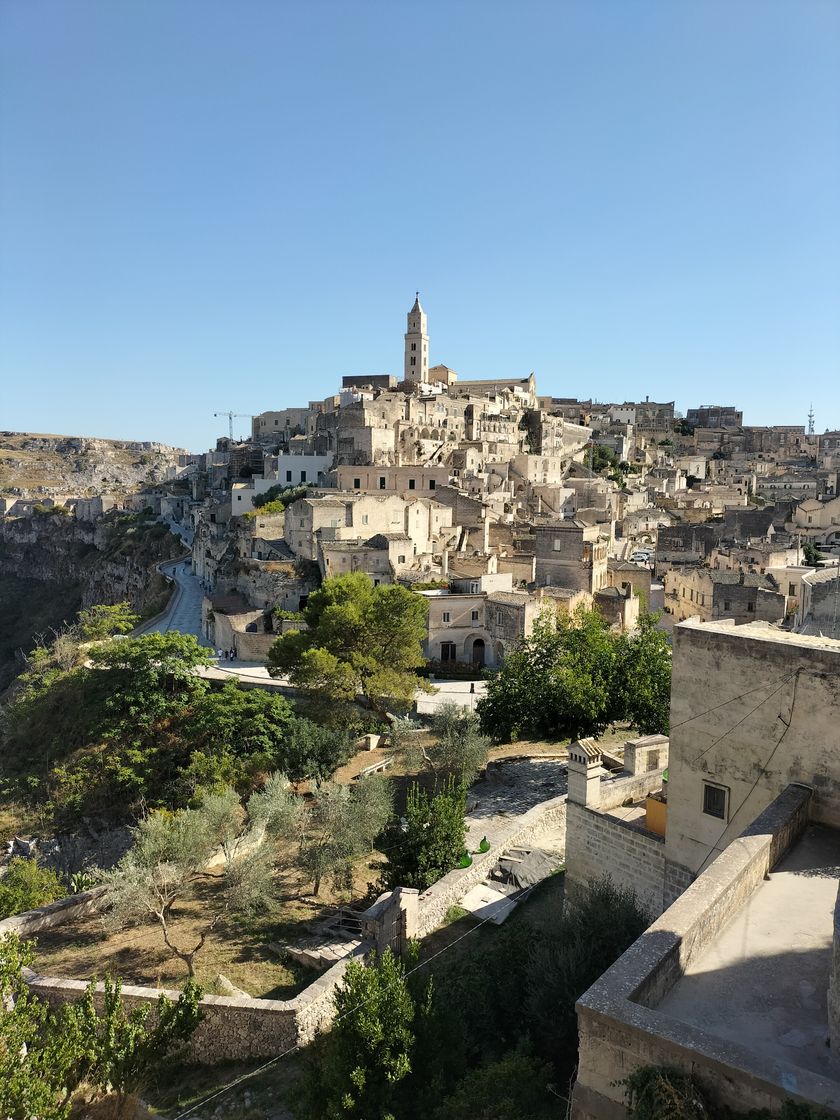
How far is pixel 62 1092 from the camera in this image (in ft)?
27.6

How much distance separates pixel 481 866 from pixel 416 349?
75.8 metres

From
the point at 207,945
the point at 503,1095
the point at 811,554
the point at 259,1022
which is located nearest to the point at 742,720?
the point at 503,1095

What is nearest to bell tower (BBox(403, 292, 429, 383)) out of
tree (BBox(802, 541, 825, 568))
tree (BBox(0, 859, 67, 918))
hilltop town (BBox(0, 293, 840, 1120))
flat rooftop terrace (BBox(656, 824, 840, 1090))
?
hilltop town (BBox(0, 293, 840, 1120))

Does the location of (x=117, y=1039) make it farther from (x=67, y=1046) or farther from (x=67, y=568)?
(x=67, y=568)

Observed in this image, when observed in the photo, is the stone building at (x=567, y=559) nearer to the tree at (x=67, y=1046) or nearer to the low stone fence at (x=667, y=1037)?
the tree at (x=67, y=1046)

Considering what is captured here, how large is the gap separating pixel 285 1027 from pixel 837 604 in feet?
52.0

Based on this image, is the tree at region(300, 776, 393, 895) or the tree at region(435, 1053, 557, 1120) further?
the tree at region(300, 776, 393, 895)

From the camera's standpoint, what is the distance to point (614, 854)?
9836 millimetres

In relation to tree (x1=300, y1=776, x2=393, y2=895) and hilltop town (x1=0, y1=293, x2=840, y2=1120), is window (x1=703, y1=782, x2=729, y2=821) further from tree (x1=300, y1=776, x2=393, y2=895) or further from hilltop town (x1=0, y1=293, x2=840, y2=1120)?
tree (x1=300, y1=776, x2=393, y2=895)

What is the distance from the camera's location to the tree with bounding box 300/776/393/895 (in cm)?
1356

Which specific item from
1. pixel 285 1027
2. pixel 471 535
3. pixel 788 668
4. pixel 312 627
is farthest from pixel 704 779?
pixel 471 535

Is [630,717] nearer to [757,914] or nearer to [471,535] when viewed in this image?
[757,914]

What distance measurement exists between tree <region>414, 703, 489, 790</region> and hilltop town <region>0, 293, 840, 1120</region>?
101mm

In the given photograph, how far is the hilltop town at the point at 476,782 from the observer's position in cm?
578
